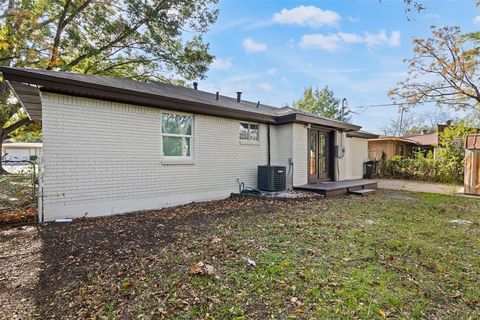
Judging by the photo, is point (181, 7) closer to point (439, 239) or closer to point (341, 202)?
point (341, 202)

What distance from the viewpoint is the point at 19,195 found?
711 cm

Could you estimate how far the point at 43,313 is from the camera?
237cm

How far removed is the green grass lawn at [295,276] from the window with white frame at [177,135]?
3.19 m

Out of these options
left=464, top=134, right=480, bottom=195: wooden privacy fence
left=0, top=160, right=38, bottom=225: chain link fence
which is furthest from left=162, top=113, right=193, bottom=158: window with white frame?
left=464, top=134, right=480, bottom=195: wooden privacy fence

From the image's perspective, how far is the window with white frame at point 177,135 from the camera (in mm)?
7234

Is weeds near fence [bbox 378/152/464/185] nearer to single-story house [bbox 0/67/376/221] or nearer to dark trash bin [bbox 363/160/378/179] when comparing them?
dark trash bin [bbox 363/160/378/179]

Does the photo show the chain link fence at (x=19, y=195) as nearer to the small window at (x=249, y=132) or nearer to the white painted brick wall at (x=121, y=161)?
the white painted brick wall at (x=121, y=161)

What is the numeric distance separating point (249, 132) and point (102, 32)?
9.60 m

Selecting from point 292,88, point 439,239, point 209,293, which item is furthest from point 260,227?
point 292,88

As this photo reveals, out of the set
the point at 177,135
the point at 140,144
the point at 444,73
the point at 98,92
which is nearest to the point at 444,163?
the point at 444,73

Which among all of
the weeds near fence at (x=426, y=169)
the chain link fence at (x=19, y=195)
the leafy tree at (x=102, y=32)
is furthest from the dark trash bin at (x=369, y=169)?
the chain link fence at (x=19, y=195)

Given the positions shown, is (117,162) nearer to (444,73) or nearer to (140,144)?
(140,144)

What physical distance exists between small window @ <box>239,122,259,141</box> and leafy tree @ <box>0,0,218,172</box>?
676 cm

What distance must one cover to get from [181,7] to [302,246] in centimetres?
1267
